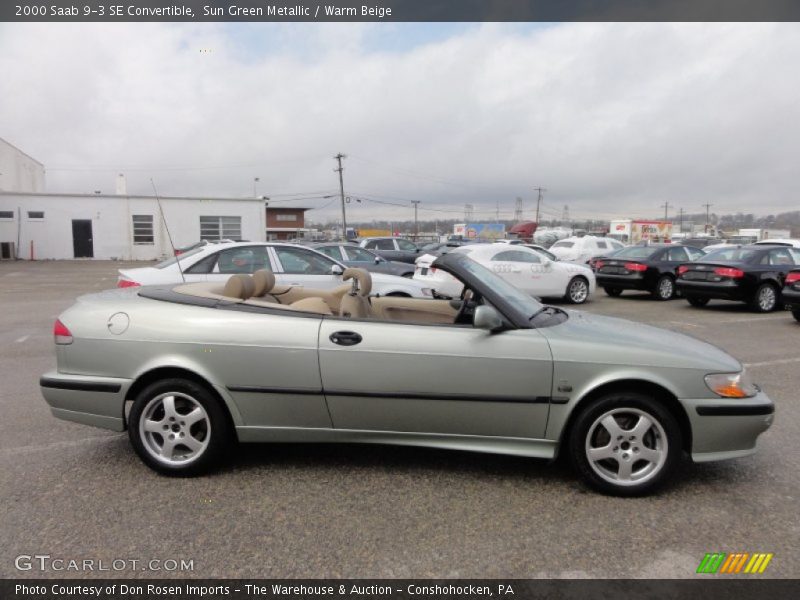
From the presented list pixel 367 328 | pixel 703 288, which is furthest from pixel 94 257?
pixel 367 328

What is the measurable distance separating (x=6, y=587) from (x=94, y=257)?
36.7 meters

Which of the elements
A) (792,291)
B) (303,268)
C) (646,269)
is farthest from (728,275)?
(303,268)

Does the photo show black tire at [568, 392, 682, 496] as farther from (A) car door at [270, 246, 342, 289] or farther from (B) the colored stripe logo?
(A) car door at [270, 246, 342, 289]

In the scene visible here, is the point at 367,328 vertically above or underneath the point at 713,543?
above

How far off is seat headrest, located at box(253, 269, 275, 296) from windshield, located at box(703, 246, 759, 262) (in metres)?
11.4

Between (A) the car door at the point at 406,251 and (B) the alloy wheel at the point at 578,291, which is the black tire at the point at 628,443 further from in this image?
(A) the car door at the point at 406,251

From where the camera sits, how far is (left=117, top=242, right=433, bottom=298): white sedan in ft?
25.0

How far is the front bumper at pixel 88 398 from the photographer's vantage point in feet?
11.7

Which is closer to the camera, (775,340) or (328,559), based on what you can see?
(328,559)

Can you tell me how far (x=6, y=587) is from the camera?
2455 mm

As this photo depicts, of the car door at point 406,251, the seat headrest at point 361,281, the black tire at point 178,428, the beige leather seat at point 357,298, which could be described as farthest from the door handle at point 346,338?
the car door at point 406,251

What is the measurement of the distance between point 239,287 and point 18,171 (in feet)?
180

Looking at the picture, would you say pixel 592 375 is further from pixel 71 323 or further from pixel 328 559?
pixel 71 323

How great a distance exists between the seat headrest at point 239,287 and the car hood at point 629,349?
2.17m
